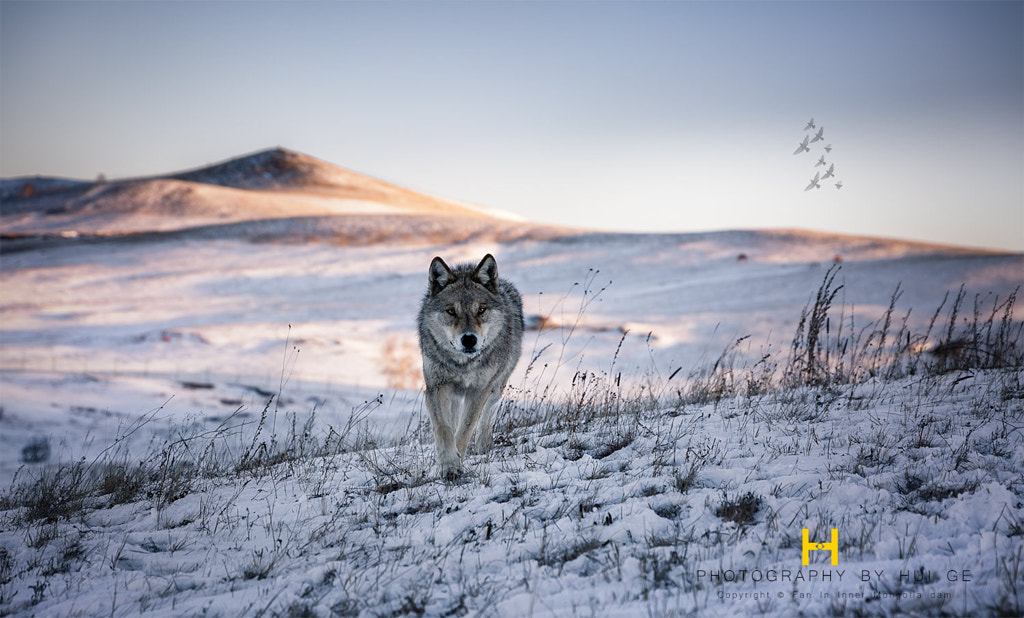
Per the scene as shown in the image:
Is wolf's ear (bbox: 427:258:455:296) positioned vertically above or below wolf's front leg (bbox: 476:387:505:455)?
above

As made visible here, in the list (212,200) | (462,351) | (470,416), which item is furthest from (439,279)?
(212,200)

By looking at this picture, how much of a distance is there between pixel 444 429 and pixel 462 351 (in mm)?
736

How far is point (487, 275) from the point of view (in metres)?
6.21

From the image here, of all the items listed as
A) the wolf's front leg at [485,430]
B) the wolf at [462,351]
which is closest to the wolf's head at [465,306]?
the wolf at [462,351]

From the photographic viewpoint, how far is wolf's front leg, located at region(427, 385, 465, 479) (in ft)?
17.2

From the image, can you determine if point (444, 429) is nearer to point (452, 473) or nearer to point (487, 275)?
point (452, 473)

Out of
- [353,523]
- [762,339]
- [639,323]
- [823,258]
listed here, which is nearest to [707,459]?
[353,523]

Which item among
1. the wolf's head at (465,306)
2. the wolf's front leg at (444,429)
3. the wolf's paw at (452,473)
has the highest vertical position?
the wolf's head at (465,306)

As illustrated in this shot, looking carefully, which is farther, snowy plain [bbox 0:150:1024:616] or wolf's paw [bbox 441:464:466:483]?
wolf's paw [bbox 441:464:466:483]

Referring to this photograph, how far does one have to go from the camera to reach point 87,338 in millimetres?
19438

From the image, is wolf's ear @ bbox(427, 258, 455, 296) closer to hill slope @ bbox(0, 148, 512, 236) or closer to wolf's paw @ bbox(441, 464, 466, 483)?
wolf's paw @ bbox(441, 464, 466, 483)

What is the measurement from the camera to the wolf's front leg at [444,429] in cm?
523

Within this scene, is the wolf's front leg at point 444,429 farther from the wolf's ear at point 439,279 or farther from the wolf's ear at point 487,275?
the wolf's ear at point 487,275

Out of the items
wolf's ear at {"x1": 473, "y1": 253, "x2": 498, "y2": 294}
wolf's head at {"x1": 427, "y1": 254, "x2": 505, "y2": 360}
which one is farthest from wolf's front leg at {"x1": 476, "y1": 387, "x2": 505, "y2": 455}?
wolf's ear at {"x1": 473, "y1": 253, "x2": 498, "y2": 294}
